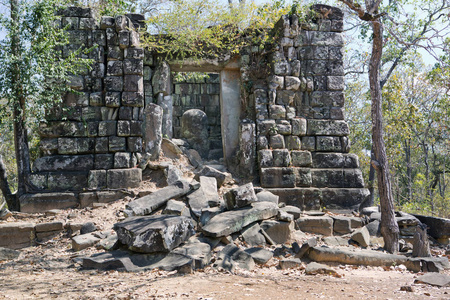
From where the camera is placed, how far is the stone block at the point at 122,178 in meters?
7.20

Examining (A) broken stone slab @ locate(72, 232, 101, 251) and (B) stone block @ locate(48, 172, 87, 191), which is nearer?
(A) broken stone slab @ locate(72, 232, 101, 251)

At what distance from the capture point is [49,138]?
7320 mm

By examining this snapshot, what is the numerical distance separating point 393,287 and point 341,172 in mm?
3657

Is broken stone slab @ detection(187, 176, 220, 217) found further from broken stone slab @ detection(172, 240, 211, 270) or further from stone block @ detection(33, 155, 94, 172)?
stone block @ detection(33, 155, 94, 172)

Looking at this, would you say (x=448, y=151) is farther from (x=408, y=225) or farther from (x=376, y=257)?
(x=376, y=257)

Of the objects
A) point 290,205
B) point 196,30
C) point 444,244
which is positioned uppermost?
point 196,30

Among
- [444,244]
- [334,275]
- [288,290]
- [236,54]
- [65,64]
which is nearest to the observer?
[288,290]

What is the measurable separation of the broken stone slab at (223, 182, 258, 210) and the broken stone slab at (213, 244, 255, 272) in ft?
3.33

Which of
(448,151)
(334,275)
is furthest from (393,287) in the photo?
(448,151)

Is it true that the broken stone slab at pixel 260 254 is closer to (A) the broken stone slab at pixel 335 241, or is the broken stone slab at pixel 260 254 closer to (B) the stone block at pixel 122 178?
(A) the broken stone slab at pixel 335 241

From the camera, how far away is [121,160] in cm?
729

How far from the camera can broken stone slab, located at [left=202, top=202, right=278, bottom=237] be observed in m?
5.47

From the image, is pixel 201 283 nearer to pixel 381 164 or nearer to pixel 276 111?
pixel 381 164

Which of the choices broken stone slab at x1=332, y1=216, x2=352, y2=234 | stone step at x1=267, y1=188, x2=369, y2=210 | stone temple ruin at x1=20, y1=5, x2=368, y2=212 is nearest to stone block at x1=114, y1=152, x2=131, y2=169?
stone temple ruin at x1=20, y1=5, x2=368, y2=212
